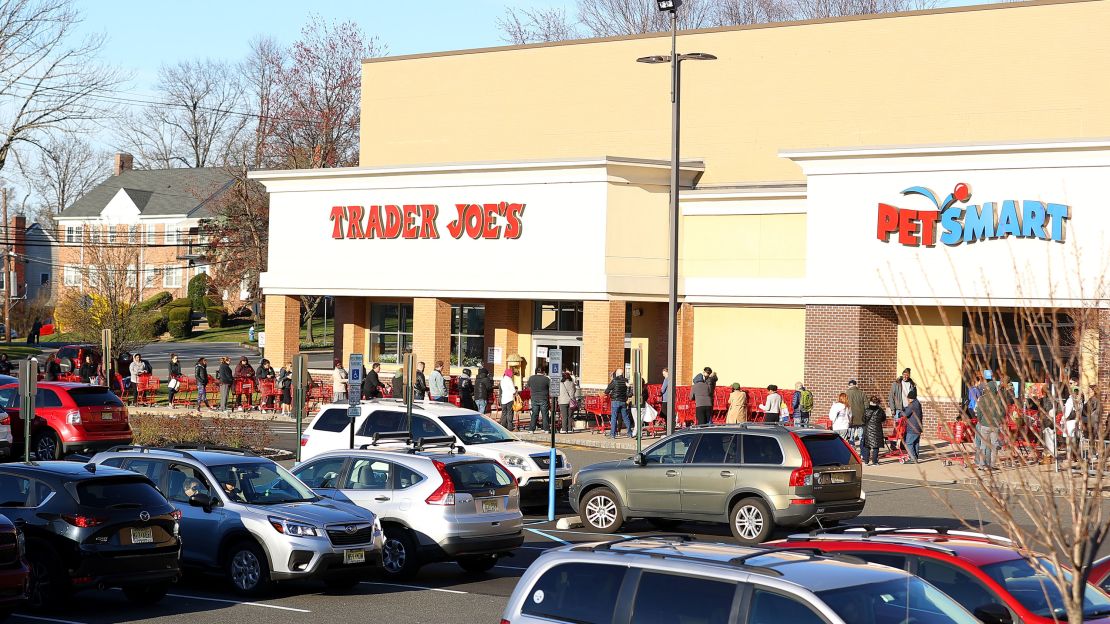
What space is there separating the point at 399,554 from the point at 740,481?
195 inches

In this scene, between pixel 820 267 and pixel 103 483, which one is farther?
pixel 820 267

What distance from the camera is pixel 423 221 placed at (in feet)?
131

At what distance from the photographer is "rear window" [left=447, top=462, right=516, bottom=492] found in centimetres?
1603

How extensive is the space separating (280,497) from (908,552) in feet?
26.1

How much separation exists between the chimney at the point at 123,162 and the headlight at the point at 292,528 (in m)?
88.2

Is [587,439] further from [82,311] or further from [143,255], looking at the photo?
[143,255]

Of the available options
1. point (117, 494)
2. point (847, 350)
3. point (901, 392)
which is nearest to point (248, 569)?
point (117, 494)

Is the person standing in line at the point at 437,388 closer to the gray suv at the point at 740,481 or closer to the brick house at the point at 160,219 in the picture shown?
the gray suv at the point at 740,481

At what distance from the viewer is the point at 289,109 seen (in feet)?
220

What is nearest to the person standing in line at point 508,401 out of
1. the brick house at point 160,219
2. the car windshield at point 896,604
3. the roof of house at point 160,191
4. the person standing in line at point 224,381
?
the person standing in line at point 224,381

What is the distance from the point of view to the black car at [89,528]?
44.1 feet

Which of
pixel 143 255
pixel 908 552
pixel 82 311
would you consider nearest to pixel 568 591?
Result: pixel 908 552

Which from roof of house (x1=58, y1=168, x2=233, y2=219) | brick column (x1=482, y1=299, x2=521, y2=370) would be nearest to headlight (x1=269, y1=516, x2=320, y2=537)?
brick column (x1=482, y1=299, x2=521, y2=370)

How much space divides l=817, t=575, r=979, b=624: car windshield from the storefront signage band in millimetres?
30164
